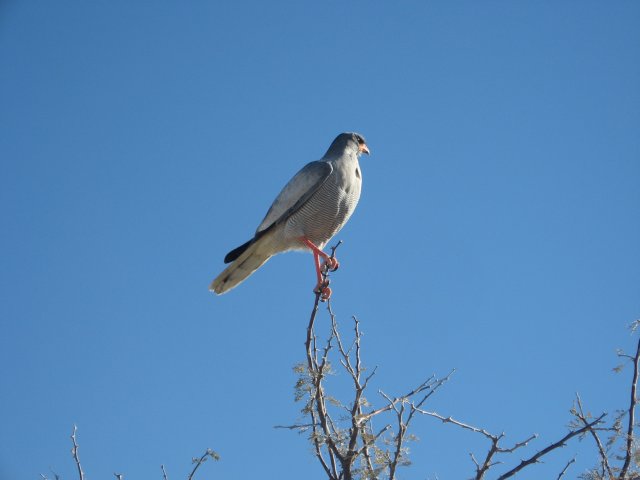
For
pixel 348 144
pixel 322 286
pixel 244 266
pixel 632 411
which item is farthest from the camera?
pixel 348 144

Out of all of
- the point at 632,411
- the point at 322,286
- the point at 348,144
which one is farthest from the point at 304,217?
the point at 632,411

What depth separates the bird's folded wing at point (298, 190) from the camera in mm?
7980

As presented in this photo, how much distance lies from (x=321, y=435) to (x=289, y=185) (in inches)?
→ 164

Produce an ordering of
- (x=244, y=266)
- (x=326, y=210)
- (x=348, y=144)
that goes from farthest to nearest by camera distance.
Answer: (x=348, y=144)
(x=244, y=266)
(x=326, y=210)

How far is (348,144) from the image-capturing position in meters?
8.82

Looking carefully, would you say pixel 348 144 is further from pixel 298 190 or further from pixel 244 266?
pixel 244 266

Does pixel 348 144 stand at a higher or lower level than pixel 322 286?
higher

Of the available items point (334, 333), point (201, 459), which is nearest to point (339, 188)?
point (334, 333)

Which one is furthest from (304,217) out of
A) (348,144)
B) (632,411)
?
(632,411)

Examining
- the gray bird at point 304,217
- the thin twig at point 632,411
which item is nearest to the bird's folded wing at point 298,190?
the gray bird at point 304,217

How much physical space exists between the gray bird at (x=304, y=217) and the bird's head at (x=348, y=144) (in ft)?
1.09

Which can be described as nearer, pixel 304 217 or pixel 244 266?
pixel 304 217

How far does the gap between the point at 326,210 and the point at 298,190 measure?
0.38m

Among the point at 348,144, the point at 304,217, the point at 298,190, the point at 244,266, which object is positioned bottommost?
the point at 244,266
